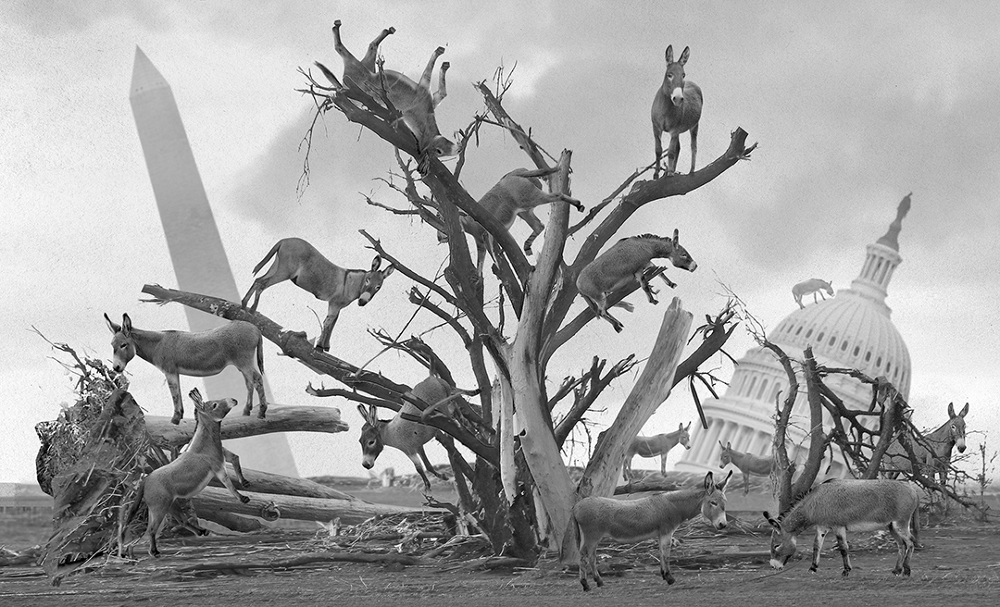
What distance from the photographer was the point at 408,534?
1523cm

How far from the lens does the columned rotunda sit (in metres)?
96.4

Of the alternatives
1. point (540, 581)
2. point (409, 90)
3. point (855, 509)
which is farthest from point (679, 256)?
point (540, 581)

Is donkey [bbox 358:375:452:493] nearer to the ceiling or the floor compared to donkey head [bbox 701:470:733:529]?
nearer to the ceiling

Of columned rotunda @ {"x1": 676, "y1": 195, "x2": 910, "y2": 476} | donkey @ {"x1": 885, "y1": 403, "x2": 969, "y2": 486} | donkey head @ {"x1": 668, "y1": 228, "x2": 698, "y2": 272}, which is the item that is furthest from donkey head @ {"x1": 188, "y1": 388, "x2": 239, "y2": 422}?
columned rotunda @ {"x1": 676, "y1": 195, "x2": 910, "y2": 476}

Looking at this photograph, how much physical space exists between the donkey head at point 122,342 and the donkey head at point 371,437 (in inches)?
135

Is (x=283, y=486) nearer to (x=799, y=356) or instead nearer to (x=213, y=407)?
(x=213, y=407)

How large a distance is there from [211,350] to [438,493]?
97.6 ft

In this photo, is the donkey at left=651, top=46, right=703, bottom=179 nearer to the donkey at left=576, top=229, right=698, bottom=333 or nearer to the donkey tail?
the donkey at left=576, top=229, right=698, bottom=333

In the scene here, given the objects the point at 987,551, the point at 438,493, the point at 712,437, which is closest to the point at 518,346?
the point at 987,551

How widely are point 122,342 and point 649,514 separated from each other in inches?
162

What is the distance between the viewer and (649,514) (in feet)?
27.1

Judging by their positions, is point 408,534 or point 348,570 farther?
point 408,534

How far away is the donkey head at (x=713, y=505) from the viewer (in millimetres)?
7891

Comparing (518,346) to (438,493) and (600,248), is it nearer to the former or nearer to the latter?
(600,248)
